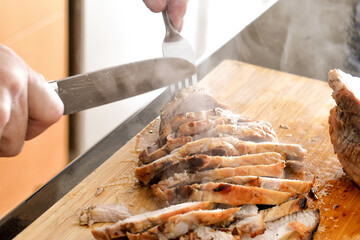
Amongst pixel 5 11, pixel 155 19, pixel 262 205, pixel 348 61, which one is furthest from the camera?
pixel 155 19

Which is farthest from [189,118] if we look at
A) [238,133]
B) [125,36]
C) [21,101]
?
[125,36]

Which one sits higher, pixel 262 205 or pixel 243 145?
pixel 243 145

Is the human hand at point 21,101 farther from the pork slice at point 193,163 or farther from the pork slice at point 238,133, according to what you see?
the pork slice at point 238,133

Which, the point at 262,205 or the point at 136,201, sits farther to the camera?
the point at 136,201

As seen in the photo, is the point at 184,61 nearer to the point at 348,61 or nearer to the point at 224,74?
the point at 224,74

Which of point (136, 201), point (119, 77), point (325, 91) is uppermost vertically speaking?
point (119, 77)

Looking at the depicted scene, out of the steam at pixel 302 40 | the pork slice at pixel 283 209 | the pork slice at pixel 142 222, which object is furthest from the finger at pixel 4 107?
the steam at pixel 302 40

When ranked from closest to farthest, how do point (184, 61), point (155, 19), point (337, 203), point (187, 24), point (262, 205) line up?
1. point (262, 205)
2. point (337, 203)
3. point (184, 61)
4. point (155, 19)
5. point (187, 24)

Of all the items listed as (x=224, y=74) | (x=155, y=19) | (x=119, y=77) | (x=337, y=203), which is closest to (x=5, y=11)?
(x=119, y=77)
